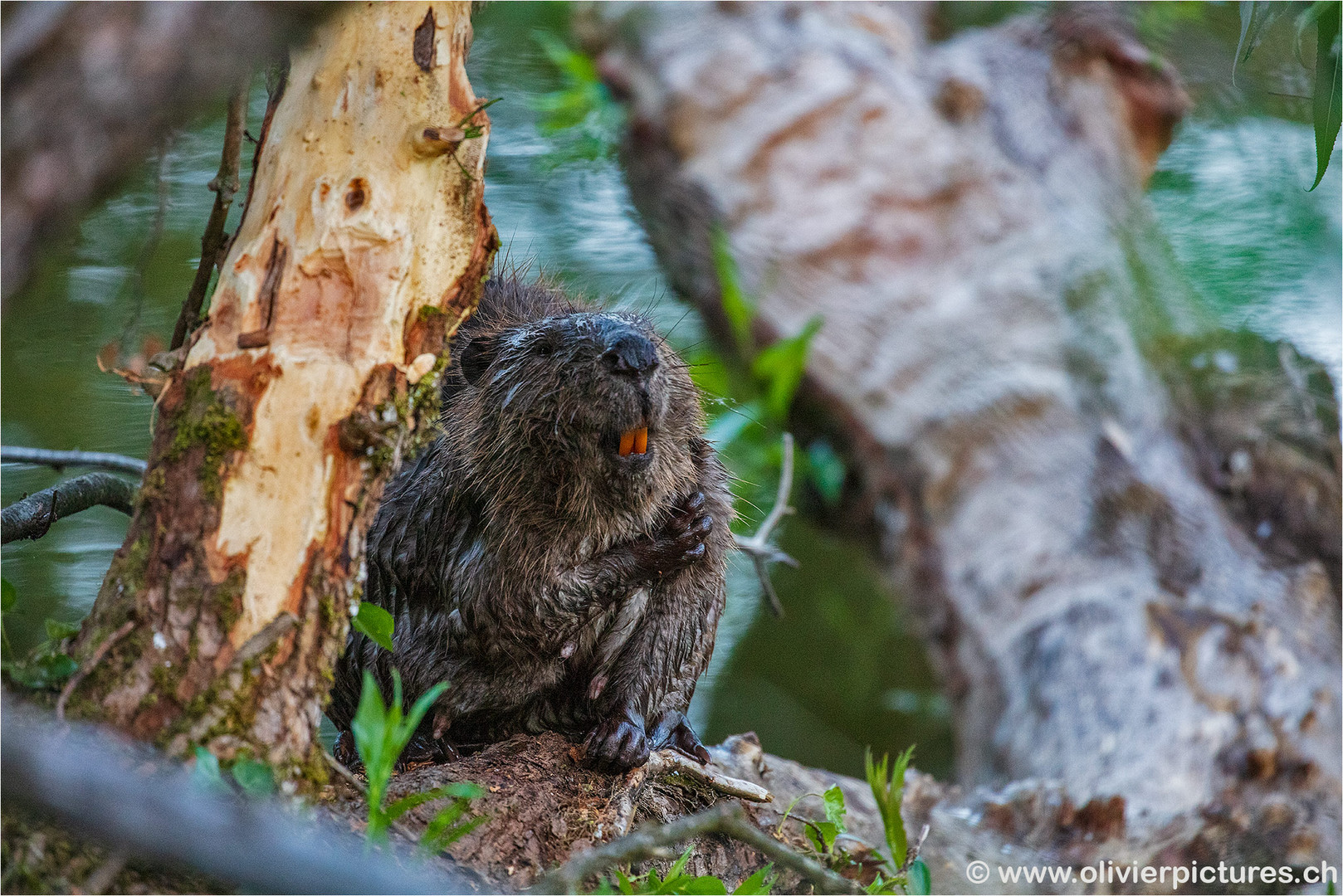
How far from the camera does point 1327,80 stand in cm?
241

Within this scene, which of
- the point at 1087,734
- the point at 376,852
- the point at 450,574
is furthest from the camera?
the point at 1087,734

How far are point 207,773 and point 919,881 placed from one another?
1748mm

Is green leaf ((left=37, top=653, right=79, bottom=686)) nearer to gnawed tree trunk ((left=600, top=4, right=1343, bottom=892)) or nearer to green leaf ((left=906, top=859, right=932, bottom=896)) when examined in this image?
green leaf ((left=906, top=859, right=932, bottom=896))

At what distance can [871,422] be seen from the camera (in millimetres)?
5309

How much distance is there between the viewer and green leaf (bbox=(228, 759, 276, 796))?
1684 mm

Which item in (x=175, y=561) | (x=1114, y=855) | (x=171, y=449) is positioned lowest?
(x=1114, y=855)

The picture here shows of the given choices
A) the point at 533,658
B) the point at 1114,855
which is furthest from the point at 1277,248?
the point at 533,658

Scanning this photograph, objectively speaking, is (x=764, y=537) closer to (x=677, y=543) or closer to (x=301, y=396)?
(x=677, y=543)

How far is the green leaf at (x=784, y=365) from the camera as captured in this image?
514cm

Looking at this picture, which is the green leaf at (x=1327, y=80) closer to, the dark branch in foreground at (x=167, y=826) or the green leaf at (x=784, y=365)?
the dark branch in foreground at (x=167, y=826)

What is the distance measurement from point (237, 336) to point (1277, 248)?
475 cm

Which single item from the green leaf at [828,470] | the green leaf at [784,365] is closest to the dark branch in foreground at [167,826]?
the green leaf at [784,365]

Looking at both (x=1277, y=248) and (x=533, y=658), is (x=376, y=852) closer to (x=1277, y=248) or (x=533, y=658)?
(x=533, y=658)

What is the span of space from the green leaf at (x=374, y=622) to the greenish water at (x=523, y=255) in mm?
2027
